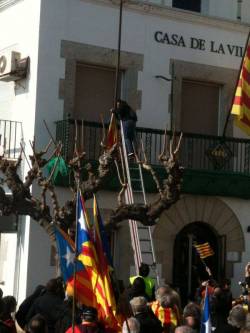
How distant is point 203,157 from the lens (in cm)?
1961

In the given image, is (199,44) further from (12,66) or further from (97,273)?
(97,273)

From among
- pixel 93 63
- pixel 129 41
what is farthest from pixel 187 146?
pixel 93 63

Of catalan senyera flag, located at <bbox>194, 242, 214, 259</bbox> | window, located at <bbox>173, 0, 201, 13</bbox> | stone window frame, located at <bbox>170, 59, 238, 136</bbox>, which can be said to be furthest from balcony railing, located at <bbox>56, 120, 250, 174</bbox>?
window, located at <bbox>173, 0, 201, 13</bbox>

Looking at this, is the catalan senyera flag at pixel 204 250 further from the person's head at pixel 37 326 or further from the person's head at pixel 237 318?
the person's head at pixel 37 326

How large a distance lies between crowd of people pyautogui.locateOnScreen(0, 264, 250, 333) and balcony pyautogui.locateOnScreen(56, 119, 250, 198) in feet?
21.0

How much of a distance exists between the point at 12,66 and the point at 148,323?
10043mm

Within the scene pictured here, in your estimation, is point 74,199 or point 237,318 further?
point 74,199

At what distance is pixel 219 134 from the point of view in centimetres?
2033

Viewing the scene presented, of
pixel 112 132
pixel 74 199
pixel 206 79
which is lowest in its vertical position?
pixel 74 199

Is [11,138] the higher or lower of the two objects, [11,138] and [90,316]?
the higher

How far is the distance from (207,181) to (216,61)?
3.04 metres

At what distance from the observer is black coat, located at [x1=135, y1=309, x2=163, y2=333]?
955 centimetres

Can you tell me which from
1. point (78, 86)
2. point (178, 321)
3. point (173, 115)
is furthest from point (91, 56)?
point (178, 321)

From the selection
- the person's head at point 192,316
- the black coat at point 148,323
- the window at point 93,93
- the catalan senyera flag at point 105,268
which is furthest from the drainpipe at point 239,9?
the black coat at point 148,323
